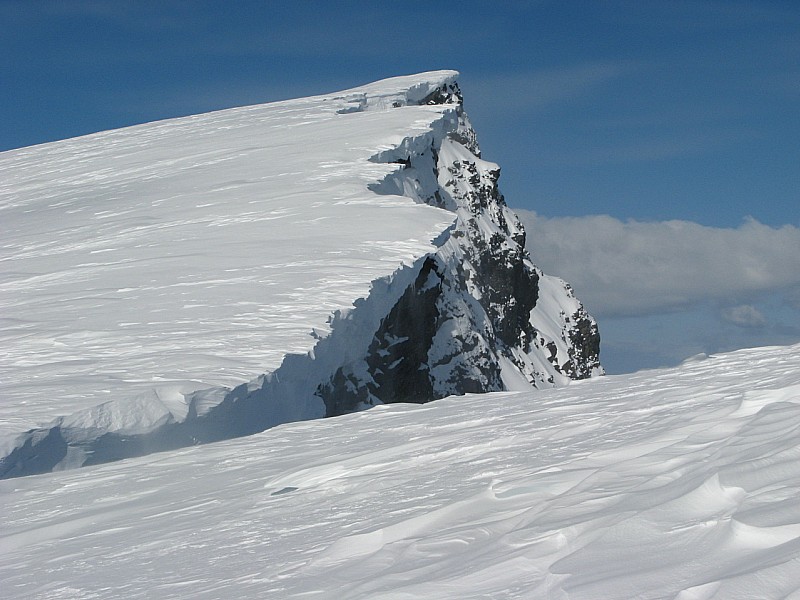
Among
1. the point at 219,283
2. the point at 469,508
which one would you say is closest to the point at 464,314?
the point at 219,283

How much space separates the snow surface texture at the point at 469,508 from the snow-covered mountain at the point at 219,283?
0.54m

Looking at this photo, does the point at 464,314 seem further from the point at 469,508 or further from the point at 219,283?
the point at 469,508

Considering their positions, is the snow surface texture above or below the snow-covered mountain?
below

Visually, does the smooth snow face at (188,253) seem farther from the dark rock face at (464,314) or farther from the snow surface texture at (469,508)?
the snow surface texture at (469,508)

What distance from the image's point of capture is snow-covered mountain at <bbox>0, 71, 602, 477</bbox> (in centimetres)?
608

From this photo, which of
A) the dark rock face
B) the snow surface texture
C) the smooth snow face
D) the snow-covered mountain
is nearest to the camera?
the snow surface texture

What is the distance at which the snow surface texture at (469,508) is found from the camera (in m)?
2.32

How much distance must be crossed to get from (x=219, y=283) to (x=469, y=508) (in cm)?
606

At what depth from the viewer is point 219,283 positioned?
8.88m

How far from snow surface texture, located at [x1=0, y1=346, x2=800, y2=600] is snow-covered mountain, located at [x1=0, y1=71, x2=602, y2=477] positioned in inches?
21.4

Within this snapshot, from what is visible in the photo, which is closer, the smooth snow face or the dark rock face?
the smooth snow face

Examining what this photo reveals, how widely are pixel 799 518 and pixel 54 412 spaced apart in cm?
453

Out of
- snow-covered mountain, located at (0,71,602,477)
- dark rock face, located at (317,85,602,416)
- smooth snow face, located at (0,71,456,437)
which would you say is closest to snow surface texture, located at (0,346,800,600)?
snow-covered mountain, located at (0,71,602,477)

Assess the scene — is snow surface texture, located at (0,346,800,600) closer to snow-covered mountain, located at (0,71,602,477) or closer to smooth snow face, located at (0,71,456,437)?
snow-covered mountain, located at (0,71,602,477)
